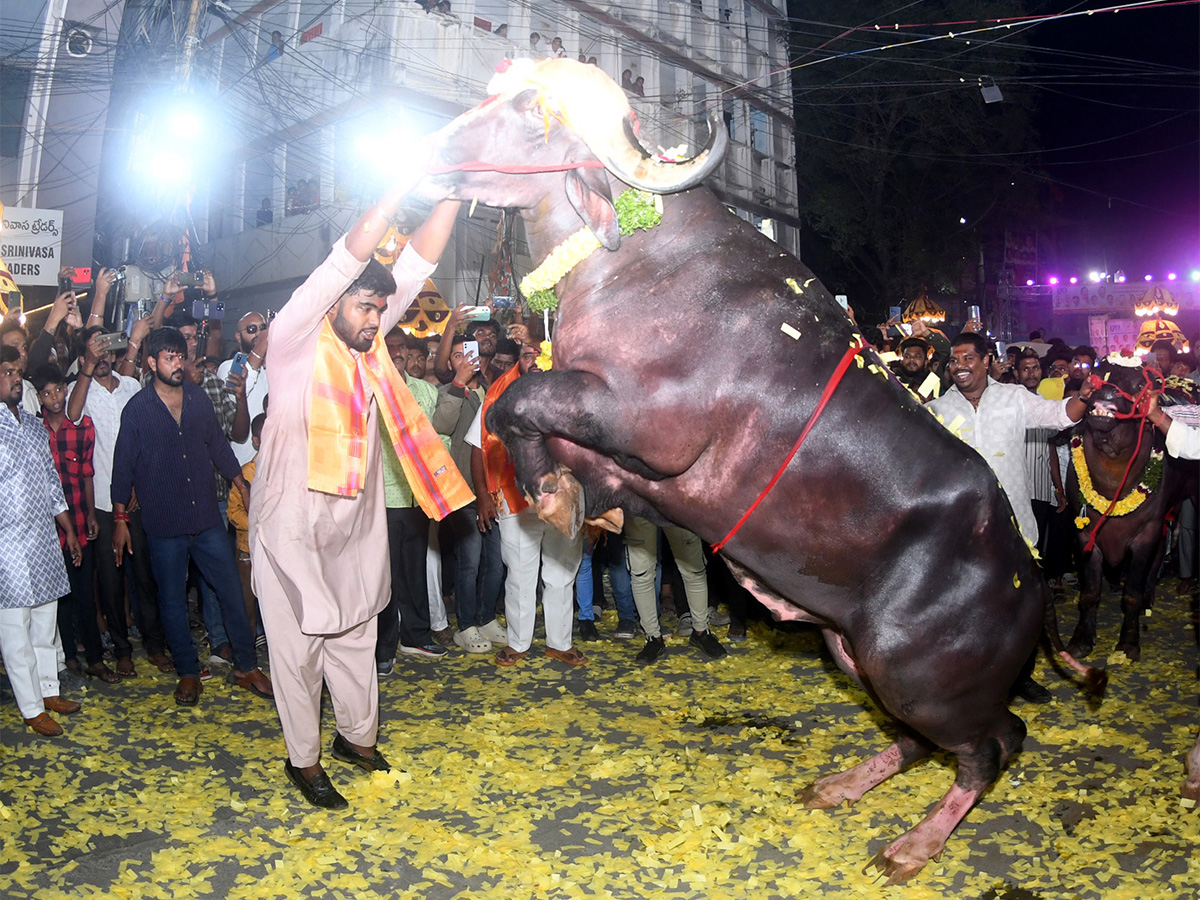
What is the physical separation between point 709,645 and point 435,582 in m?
2.29

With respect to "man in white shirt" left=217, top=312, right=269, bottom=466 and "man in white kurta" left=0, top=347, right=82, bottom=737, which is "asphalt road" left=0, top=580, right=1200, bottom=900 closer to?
"man in white kurta" left=0, top=347, right=82, bottom=737

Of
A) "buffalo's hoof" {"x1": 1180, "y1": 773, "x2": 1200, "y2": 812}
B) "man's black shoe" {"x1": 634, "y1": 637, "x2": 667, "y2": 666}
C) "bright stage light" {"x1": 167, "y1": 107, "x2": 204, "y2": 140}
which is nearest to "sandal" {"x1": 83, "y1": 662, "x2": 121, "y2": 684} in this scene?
"man's black shoe" {"x1": 634, "y1": 637, "x2": 667, "y2": 666}

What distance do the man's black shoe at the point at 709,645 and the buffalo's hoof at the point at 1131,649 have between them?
2843 mm

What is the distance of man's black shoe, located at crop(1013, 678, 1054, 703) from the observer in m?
6.11

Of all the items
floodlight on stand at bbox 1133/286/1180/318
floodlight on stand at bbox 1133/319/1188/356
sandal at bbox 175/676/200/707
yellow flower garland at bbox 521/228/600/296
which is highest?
floodlight on stand at bbox 1133/286/1180/318

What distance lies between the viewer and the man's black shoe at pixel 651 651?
7.16 metres

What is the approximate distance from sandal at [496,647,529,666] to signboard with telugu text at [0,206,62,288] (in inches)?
278

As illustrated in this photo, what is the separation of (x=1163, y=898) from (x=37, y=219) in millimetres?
11328

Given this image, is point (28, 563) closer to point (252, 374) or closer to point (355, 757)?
point (355, 757)

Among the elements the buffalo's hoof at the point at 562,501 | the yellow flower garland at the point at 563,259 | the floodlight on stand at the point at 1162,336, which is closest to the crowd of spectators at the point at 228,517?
the buffalo's hoof at the point at 562,501

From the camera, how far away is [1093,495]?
23.6ft

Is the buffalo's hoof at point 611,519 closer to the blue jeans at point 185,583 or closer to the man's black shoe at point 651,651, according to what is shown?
the blue jeans at point 185,583

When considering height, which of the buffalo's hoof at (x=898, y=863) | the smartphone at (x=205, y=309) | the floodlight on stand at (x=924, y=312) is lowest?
the buffalo's hoof at (x=898, y=863)

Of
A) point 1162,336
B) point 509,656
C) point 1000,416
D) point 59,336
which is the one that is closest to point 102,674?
point 509,656
